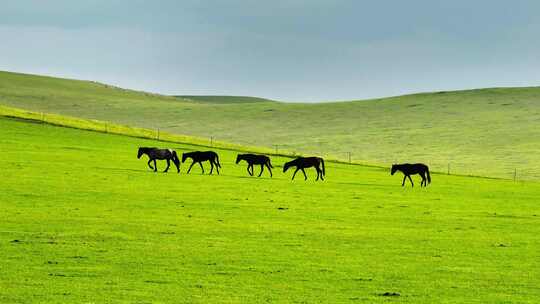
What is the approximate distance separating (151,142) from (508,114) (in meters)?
57.4

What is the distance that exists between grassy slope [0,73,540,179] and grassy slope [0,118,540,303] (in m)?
35.4

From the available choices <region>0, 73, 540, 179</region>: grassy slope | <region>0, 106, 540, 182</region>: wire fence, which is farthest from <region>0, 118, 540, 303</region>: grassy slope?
<region>0, 73, 540, 179</region>: grassy slope

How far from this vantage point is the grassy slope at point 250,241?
15.2 meters

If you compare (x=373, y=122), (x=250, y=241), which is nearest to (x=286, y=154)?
(x=373, y=122)

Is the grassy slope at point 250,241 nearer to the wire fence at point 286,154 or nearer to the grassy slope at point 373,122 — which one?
the wire fence at point 286,154

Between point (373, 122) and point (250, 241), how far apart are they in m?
89.5

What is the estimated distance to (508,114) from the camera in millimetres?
107625

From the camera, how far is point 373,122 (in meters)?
109

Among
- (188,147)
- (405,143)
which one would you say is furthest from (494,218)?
(405,143)

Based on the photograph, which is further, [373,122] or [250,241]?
[373,122]

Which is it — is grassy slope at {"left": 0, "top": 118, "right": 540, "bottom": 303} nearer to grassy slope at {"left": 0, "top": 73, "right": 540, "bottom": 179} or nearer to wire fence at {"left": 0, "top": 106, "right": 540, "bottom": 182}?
wire fence at {"left": 0, "top": 106, "right": 540, "bottom": 182}

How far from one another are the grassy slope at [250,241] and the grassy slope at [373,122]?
116ft

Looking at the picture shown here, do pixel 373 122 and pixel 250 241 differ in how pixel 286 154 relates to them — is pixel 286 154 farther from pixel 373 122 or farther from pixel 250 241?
pixel 250 241

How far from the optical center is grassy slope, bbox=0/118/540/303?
15.2m
